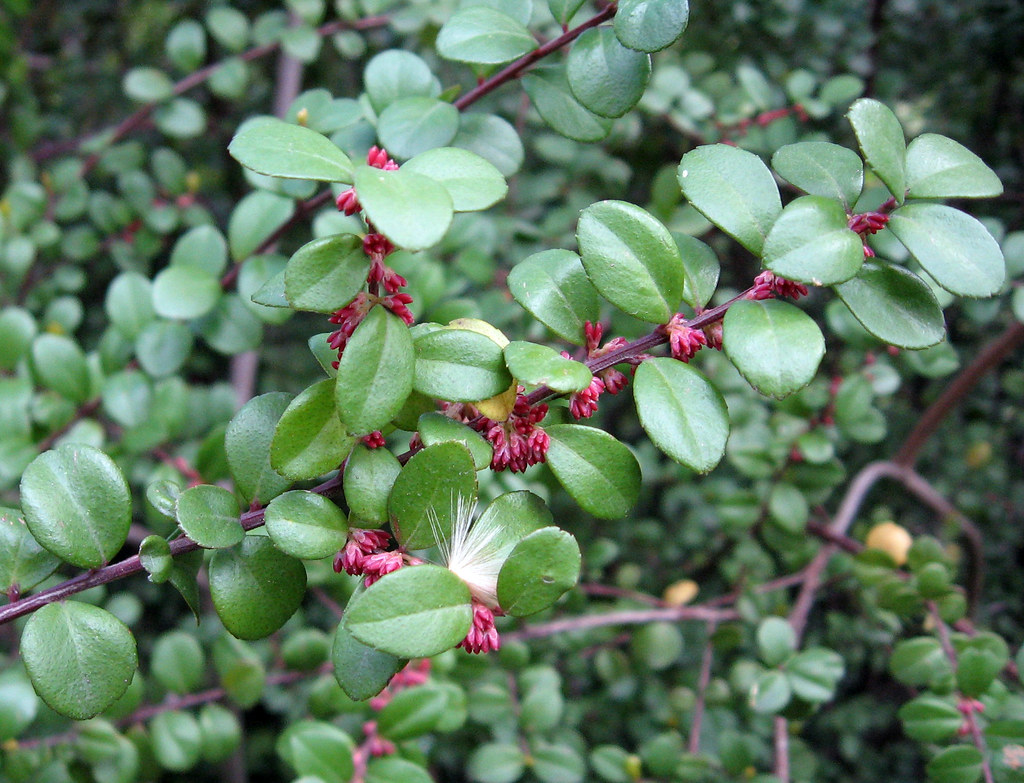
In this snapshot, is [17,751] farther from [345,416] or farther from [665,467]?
[665,467]

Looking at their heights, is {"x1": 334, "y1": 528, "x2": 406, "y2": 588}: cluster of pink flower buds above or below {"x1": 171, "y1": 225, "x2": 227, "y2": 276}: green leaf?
above

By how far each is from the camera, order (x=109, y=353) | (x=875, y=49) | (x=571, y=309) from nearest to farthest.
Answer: (x=571, y=309) < (x=109, y=353) < (x=875, y=49)

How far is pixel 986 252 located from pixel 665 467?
947mm

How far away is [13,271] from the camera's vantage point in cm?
115

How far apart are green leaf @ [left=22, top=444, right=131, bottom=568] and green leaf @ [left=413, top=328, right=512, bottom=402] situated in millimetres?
243

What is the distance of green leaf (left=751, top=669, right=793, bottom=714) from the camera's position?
2.97ft

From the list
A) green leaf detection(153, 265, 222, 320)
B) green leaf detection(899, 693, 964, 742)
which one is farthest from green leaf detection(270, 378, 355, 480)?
green leaf detection(899, 693, 964, 742)

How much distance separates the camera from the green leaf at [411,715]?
79 cm

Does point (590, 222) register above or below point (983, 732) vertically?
above

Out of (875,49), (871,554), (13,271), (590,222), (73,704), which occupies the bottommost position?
(871,554)

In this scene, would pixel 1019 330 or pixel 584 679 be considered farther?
pixel 584 679

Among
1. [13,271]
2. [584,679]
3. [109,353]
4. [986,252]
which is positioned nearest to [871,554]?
[584,679]

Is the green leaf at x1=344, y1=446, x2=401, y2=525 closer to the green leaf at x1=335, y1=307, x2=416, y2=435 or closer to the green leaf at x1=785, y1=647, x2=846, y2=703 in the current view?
the green leaf at x1=335, y1=307, x2=416, y2=435

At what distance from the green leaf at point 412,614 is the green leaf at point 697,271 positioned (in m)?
0.26
